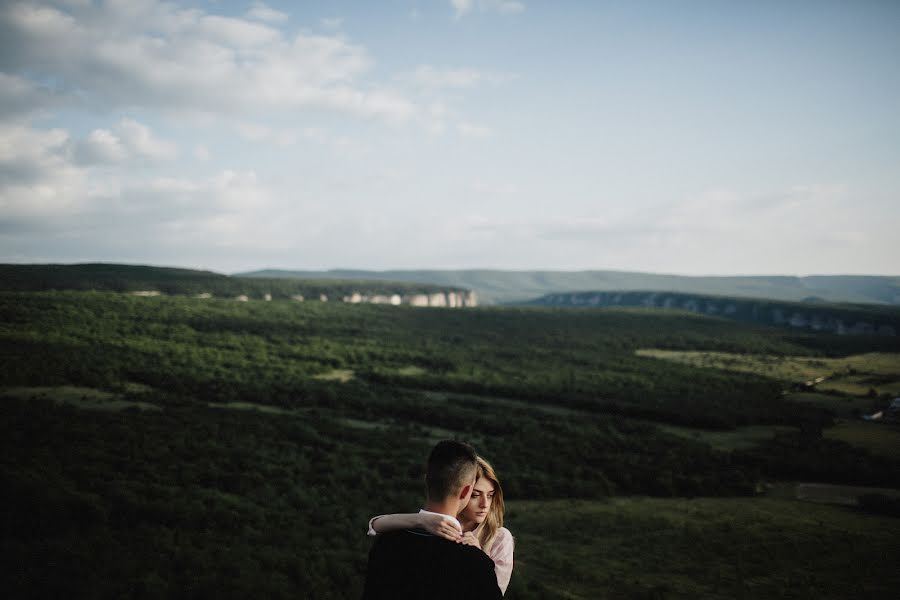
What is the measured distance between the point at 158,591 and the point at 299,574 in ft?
9.30

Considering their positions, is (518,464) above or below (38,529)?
below

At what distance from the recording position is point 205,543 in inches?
481

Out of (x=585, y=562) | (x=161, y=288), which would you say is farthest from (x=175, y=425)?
(x=161, y=288)

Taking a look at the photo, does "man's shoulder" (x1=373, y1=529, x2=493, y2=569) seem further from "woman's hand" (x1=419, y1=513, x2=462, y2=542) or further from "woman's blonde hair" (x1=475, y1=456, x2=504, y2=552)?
"woman's blonde hair" (x1=475, y1=456, x2=504, y2=552)

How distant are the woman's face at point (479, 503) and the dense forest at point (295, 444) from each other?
8.46m

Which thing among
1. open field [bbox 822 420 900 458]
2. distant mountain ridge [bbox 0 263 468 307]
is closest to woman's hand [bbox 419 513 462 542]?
open field [bbox 822 420 900 458]

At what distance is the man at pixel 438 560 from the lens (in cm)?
297

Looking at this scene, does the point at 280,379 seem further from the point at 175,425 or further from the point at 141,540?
the point at 141,540

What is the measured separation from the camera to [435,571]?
9.78ft

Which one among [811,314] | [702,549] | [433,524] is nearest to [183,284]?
[702,549]

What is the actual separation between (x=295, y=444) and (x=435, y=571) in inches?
962

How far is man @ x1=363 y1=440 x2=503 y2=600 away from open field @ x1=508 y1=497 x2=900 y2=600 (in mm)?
10769

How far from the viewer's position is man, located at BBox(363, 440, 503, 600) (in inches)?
117

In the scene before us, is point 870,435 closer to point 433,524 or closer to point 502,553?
point 502,553
